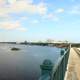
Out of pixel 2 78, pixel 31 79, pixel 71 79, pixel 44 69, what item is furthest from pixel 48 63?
pixel 2 78

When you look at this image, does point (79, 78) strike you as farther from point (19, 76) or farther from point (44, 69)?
point (19, 76)

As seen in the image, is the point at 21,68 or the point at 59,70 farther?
the point at 21,68

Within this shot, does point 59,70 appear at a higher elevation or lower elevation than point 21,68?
higher

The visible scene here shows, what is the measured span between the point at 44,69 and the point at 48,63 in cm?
17

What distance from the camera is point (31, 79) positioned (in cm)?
4825

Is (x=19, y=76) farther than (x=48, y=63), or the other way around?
(x=19, y=76)

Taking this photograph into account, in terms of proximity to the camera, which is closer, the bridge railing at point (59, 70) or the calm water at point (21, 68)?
the bridge railing at point (59, 70)

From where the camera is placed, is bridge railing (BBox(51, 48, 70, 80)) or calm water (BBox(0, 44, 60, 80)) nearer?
bridge railing (BBox(51, 48, 70, 80))

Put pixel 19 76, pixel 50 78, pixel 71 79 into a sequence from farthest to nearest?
pixel 19 76
pixel 71 79
pixel 50 78

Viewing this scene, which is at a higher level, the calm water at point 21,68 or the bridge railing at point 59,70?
the bridge railing at point 59,70

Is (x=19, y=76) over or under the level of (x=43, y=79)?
under

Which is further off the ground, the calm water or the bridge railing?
the bridge railing

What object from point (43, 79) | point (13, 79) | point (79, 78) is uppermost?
point (43, 79)

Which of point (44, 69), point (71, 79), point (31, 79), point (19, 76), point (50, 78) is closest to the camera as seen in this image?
point (50, 78)
